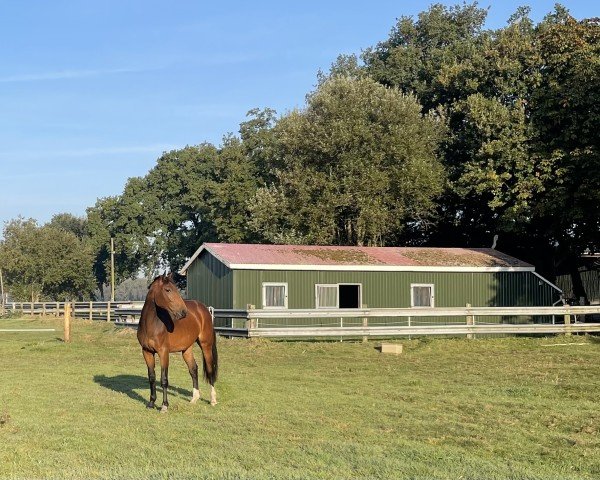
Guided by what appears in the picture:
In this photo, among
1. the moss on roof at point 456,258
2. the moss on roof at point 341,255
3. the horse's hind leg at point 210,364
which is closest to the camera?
the horse's hind leg at point 210,364

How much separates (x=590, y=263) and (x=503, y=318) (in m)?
14.7

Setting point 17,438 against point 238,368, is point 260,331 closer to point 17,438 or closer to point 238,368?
point 238,368

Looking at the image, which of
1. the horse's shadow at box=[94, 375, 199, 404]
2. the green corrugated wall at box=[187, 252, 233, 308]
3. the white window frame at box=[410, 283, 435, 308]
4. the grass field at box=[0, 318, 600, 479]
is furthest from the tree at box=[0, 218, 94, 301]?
the horse's shadow at box=[94, 375, 199, 404]

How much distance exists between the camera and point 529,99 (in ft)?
122

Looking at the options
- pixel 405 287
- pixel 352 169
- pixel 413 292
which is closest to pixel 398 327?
pixel 405 287

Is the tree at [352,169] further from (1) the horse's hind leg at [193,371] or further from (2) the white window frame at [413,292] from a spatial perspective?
(1) the horse's hind leg at [193,371]

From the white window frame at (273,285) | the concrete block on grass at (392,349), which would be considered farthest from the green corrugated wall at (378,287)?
the concrete block on grass at (392,349)

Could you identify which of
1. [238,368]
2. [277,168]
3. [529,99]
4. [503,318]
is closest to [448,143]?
[529,99]

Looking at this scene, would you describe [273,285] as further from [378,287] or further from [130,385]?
[130,385]

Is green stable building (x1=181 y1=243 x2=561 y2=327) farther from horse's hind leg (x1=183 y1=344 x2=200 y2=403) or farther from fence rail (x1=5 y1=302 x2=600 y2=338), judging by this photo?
horse's hind leg (x1=183 y1=344 x2=200 y2=403)

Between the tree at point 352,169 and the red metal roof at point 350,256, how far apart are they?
5.99m

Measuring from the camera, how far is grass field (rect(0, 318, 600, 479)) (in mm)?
7754

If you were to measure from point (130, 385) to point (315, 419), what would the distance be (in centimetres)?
519

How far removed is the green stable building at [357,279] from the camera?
28.7 metres
